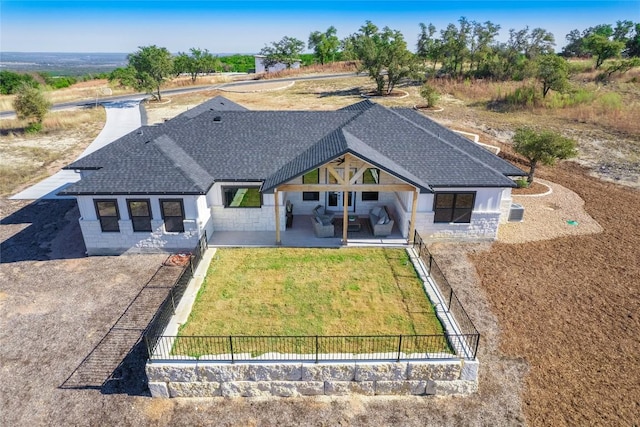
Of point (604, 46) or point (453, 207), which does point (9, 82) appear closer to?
point (453, 207)

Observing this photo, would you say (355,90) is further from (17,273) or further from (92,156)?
(17,273)

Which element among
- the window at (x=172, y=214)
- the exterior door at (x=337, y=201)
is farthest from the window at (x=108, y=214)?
the exterior door at (x=337, y=201)

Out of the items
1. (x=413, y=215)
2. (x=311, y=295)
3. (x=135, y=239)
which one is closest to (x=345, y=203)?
(x=413, y=215)

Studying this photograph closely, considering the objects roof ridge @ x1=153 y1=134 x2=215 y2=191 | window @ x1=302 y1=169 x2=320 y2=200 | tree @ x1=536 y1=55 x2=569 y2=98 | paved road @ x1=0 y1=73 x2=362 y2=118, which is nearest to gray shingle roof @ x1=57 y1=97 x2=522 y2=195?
roof ridge @ x1=153 y1=134 x2=215 y2=191

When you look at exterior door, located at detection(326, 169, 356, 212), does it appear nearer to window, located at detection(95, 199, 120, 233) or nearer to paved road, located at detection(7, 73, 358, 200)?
window, located at detection(95, 199, 120, 233)

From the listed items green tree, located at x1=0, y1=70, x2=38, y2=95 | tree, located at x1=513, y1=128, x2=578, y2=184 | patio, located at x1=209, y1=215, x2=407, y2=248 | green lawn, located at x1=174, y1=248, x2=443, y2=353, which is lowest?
green lawn, located at x1=174, y1=248, x2=443, y2=353

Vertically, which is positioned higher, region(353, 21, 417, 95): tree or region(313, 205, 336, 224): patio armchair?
region(353, 21, 417, 95): tree

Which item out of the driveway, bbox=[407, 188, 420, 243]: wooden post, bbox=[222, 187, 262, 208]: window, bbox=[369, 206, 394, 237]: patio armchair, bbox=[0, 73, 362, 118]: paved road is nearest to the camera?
the driveway
